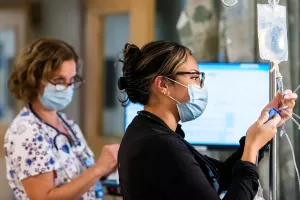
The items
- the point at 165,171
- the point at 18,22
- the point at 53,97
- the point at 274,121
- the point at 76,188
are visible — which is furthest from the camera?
the point at 18,22

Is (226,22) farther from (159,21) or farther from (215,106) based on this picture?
(159,21)

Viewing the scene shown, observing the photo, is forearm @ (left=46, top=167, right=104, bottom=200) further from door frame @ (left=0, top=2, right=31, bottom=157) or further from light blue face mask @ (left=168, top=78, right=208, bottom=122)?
door frame @ (left=0, top=2, right=31, bottom=157)

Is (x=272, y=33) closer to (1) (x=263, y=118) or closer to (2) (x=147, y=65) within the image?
(1) (x=263, y=118)

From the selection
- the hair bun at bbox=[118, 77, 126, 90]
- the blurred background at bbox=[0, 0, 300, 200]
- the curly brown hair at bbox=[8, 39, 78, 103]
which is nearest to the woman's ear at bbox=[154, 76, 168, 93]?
the hair bun at bbox=[118, 77, 126, 90]

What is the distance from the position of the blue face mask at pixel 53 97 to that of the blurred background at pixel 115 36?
0.70 metres

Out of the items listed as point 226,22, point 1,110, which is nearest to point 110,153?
point 226,22

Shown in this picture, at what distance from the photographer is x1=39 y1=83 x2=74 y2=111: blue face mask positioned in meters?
1.86

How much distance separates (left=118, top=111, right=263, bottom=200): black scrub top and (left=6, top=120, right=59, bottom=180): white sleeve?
1.74 ft

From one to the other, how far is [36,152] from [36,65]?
33 cm

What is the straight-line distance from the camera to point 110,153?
1809 mm

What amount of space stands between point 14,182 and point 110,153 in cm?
39

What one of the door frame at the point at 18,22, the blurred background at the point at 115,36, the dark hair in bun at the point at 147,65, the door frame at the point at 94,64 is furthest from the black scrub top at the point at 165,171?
the door frame at the point at 18,22

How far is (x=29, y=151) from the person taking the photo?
1.75 metres

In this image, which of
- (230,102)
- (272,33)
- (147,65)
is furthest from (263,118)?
(230,102)
